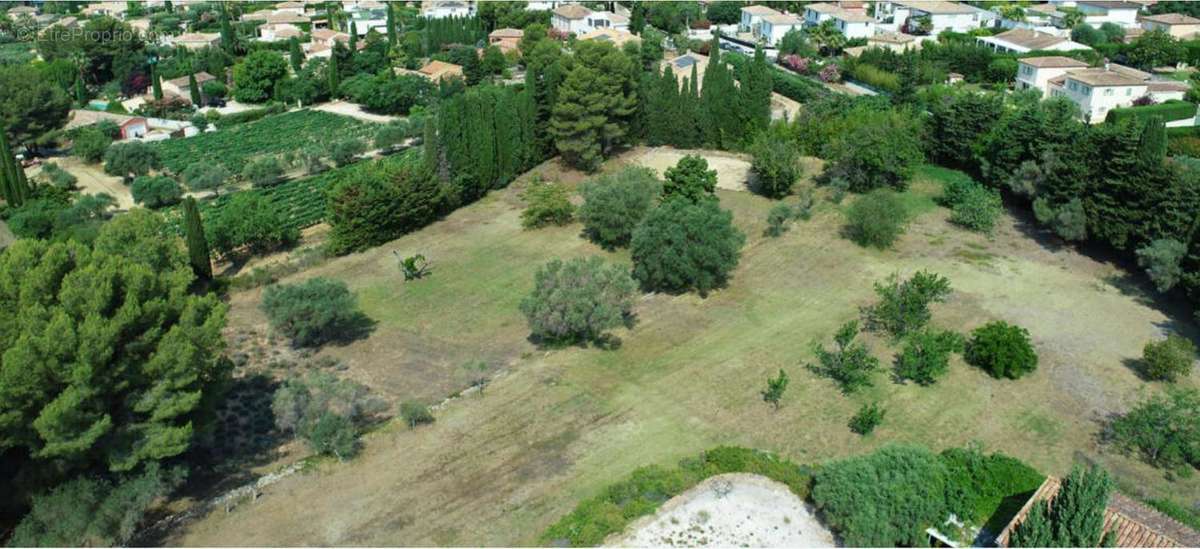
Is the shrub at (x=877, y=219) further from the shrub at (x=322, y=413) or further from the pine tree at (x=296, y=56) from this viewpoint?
the pine tree at (x=296, y=56)

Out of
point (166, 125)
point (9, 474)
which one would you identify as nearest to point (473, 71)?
point (166, 125)

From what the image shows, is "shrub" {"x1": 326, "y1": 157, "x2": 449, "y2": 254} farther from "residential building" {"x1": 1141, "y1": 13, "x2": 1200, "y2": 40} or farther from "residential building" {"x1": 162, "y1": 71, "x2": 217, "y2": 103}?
"residential building" {"x1": 1141, "y1": 13, "x2": 1200, "y2": 40}

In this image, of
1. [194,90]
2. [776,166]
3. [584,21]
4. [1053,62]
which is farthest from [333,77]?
[1053,62]

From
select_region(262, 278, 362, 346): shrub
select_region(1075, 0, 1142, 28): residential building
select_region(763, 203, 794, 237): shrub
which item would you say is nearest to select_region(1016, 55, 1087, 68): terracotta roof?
select_region(1075, 0, 1142, 28): residential building

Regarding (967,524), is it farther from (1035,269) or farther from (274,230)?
(274,230)

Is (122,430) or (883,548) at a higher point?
(122,430)

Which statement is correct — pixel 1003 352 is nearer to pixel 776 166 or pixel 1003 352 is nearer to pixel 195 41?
pixel 776 166
